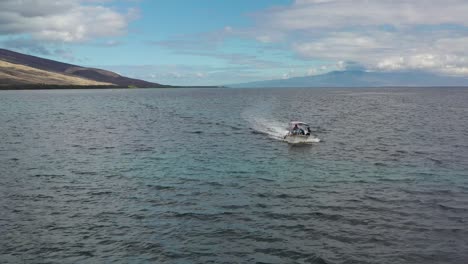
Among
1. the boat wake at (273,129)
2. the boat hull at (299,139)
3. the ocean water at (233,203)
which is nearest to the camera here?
the ocean water at (233,203)

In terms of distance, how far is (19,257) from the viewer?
23.7 meters

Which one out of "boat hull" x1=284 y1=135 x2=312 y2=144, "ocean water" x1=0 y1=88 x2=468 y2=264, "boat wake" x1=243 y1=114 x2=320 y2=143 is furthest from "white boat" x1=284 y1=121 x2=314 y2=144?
"ocean water" x1=0 y1=88 x2=468 y2=264

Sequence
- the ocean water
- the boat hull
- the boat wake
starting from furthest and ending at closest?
the boat wake → the boat hull → the ocean water

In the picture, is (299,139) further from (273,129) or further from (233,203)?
(233,203)

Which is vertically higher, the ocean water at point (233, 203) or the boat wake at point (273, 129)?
the boat wake at point (273, 129)

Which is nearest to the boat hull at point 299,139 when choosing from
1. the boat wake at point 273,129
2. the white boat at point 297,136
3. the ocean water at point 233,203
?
the white boat at point 297,136

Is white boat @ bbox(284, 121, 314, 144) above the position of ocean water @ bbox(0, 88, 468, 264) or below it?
above

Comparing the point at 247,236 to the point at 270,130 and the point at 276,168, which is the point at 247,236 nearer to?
the point at 276,168

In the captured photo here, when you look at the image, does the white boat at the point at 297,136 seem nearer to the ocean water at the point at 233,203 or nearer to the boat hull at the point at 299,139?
the boat hull at the point at 299,139

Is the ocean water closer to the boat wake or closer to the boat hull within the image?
the boat hull

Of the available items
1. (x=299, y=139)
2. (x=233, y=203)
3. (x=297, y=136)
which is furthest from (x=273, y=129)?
(x=233, y=203)

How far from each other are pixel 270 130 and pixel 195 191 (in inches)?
1922

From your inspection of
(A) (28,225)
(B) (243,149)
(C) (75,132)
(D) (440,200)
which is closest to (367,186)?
(D) (440,200)

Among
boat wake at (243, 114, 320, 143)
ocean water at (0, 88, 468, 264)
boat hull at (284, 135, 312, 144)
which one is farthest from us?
boat wake at (243, 114, 320, 143)
